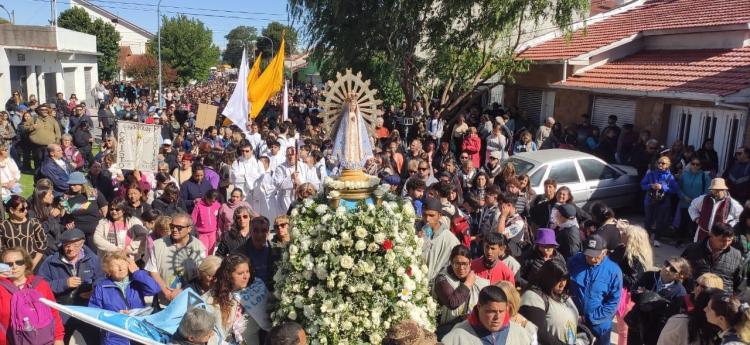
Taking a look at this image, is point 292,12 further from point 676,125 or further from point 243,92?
point 676,125

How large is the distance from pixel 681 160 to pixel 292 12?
501 inches

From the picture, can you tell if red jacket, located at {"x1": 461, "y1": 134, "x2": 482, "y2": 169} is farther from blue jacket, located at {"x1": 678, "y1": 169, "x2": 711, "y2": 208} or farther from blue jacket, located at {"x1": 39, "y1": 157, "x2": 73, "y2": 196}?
blue jacket, located at {"x1": 39, "y1": 157, "x2": 73, "y2": 196}

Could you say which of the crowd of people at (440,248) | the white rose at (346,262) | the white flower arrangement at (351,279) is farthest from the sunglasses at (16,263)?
the white rose at (346,262)

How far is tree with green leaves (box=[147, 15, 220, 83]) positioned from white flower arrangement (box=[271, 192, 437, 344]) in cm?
5287

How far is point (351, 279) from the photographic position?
4.53 meters

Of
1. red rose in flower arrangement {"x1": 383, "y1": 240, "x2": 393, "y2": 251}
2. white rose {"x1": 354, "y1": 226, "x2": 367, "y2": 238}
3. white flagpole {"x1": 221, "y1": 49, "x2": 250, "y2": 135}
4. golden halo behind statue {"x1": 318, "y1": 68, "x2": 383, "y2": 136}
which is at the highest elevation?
golden halo behind statue {"x1": 318, "y1": 68, "x2": 383, "y2": 136}

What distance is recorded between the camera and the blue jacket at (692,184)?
33.4ft

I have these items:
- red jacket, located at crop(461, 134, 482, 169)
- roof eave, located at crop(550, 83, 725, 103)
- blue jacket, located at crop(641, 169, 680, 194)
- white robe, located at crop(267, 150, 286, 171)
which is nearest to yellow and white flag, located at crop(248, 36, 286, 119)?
white robe, located at crop(267, 150, 286, 171)

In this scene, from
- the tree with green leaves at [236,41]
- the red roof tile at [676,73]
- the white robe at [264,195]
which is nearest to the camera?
the white robe at [264,195]

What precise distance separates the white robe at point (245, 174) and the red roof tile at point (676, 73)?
8.94 metres

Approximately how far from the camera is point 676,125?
13.8 metres

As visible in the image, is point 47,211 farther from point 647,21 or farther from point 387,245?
point 647,21

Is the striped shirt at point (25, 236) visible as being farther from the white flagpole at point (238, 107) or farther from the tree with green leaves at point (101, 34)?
the tree with green leaves at point (101, 34)

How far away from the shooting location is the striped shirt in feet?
20.8
